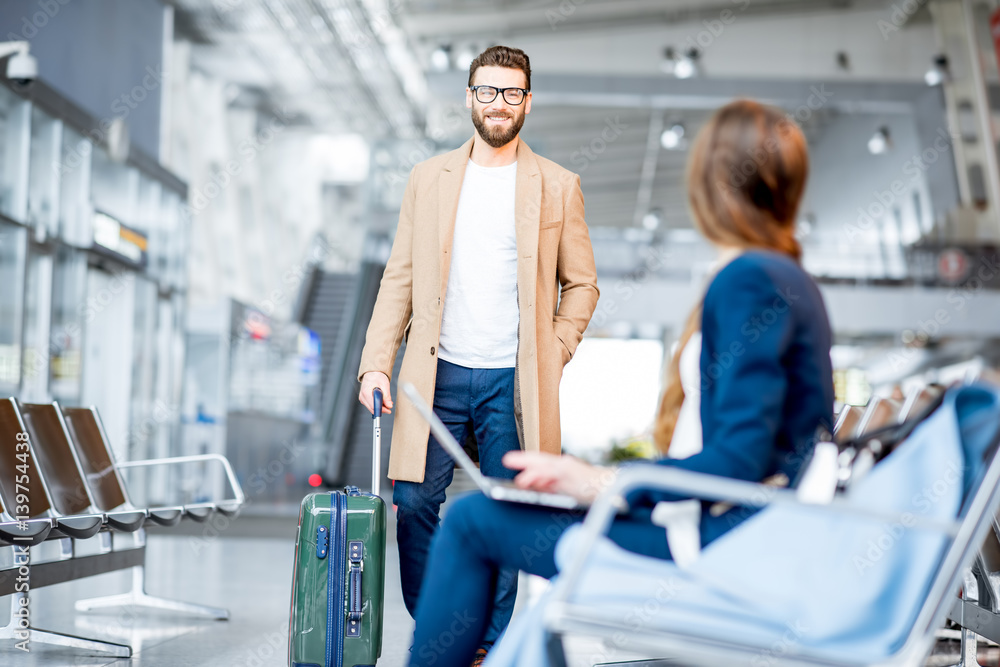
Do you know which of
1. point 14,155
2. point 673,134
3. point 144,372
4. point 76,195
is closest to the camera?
point 14,155

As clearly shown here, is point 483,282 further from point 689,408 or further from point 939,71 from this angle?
point 939,71

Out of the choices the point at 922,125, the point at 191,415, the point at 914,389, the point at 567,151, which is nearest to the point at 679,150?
the point at 567,151

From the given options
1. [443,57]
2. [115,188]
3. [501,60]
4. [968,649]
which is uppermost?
[443,57]

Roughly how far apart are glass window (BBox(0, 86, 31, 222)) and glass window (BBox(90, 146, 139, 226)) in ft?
5.59

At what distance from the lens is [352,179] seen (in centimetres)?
2623

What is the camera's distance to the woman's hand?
155 cm

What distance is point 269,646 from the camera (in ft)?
11.1

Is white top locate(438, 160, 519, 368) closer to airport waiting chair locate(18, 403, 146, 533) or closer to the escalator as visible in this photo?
airport waiting chair locate(18, 403, 146, 533)

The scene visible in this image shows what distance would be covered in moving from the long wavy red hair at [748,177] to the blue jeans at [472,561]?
0.41 m

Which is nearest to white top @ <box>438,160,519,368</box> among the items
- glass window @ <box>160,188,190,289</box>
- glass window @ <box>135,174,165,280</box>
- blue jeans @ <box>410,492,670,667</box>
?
blue jeans @ <box>410,492,670,667</box>

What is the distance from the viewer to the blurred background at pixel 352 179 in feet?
28.7

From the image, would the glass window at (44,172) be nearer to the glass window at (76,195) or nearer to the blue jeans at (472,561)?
the glass window at (76,195)

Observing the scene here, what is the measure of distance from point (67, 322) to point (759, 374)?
816 centimetres
